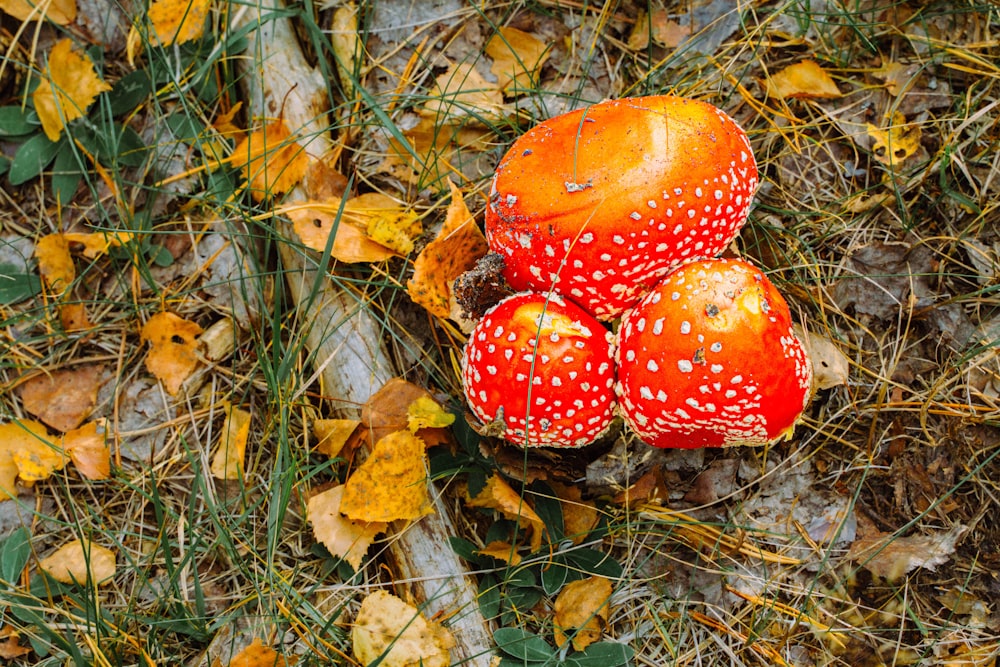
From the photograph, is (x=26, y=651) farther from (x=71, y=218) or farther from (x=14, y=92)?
(x=14, y=92)

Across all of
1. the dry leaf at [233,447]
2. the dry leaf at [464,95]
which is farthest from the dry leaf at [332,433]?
the dry leaf at [464,95]

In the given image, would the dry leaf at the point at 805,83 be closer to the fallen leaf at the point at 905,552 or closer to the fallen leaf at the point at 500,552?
the fallen leaf at the point at 905,552

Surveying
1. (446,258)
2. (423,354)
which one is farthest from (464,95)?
(423,354)

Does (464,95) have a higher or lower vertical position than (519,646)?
higher

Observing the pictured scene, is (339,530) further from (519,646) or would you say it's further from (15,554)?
(15,554)

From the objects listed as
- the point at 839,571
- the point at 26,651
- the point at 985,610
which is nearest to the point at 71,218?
the point at 26,651

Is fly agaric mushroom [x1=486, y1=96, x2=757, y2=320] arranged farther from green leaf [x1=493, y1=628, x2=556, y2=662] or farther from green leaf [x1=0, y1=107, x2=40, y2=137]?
green leaf [x1=0, y1=107, x2=40, y2=137]
